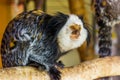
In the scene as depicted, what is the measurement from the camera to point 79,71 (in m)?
0.80

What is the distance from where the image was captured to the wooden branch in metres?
0.70

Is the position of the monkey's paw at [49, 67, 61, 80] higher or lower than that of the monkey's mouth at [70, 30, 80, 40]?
lower

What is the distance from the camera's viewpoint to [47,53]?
2.50ft

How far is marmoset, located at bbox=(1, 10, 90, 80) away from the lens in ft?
Result: 2.46

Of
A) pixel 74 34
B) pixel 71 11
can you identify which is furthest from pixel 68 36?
pixel 71 11

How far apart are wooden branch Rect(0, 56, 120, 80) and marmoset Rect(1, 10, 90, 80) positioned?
2 centimetres

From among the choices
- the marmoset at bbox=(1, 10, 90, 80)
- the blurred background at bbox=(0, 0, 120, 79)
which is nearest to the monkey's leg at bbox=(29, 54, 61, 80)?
the marmoset at bbox=(1, 10, 90, 80)

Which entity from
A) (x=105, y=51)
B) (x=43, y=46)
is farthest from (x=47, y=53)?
(x=105, y=51)

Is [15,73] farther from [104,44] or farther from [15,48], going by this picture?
[104,44]

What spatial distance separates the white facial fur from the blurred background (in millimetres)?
74

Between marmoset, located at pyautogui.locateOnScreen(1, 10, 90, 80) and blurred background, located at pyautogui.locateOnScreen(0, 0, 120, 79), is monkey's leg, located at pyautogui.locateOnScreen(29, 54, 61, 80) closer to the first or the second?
marmoset, located at pyautogui.locateOnScreen(1, 10, 90, 80)

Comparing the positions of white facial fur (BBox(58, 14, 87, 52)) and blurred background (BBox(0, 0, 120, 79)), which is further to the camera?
blurred background (BBox(0, 0, 120, 79))

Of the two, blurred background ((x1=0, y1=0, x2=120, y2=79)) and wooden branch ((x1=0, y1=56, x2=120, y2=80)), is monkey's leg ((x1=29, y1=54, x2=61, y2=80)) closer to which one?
wooden branch ((x1=0, y1=56, x2=120, y2=80))

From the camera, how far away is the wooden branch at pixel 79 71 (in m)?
0.70
